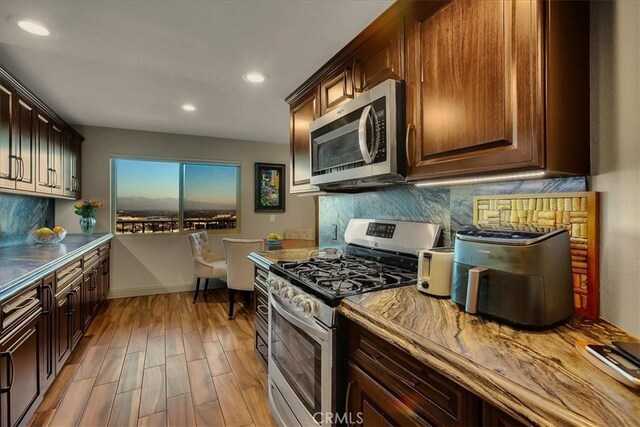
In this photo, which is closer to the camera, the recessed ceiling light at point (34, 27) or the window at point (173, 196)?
the recessed ceiling light at point (34, 27)

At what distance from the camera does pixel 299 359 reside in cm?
149

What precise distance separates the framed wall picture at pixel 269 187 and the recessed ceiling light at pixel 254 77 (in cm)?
245

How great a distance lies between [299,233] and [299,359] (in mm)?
3535

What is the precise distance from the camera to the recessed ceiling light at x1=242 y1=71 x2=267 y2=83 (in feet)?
8.02

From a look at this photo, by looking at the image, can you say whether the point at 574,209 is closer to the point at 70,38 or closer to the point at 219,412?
the point at 219,412

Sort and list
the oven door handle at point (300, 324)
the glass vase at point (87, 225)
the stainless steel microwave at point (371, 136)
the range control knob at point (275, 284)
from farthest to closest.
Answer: the glass vase at point (87, 225) < the range control knob at point (275, 284) < the stainless steel microwave at point (371, 136) < the oven door handle at point (300, 324)

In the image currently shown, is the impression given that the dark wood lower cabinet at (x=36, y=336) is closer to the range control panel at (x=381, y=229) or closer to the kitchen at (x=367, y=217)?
the kitchen at (x=367, y=217)

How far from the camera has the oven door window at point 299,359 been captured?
1.32 meters

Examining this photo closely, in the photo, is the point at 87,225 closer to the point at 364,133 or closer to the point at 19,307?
the point at 19,307

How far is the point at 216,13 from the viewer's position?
1.67 metres

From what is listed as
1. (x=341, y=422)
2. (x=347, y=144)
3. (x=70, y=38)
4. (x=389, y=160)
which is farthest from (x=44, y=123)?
(x=341, y=422)

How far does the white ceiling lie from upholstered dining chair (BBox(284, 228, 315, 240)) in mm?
2188

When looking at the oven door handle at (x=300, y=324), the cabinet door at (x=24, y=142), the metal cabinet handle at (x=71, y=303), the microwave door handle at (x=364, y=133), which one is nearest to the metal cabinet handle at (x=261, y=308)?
the oven door handle at (x=300, y=324)

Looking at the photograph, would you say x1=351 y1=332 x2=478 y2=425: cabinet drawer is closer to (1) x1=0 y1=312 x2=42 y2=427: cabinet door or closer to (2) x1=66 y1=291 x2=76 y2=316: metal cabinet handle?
(1) x1=0 y1=312 x2=42 y2=427: cabinet door
